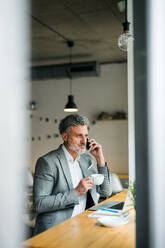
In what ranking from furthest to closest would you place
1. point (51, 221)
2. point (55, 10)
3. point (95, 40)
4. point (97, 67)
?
1. point (97, 67)
2. point (95, 40)
3. point (55, 10)
4. point (51, 221)

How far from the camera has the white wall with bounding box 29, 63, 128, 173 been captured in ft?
21.1

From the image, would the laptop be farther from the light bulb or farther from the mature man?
the light bulb

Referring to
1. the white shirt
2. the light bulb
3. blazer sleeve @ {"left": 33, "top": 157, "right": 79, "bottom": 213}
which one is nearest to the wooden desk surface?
blazer sleeve @ {"left": 33, "top": 157, "right": 79, "bottom": 213}

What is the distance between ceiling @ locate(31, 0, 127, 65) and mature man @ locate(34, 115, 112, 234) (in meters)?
1.91

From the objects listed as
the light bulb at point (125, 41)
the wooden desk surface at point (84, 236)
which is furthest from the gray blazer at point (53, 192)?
the light bulb at point (125, 41)

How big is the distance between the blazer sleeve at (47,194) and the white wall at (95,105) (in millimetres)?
4327

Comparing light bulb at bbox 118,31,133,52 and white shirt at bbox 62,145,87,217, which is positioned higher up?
light bulb at bbox 118,31,133,52

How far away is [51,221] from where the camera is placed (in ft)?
6.91

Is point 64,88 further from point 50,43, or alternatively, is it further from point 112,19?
point 112,19

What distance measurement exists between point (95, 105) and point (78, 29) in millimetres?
2445

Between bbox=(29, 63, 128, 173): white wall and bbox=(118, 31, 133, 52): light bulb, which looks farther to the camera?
bbox=(29, 63, 128, 173): white wall
